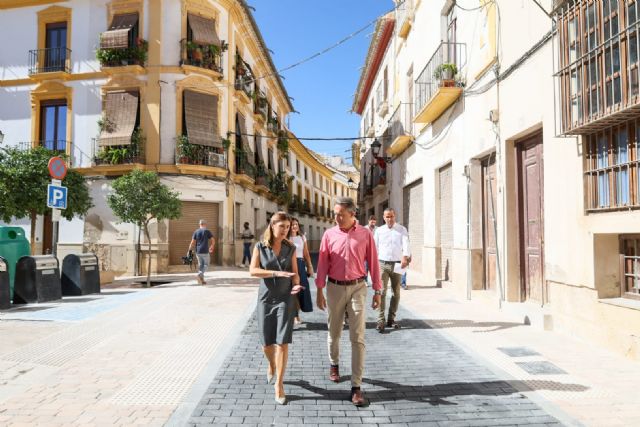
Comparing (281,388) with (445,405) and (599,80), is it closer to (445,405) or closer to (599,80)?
(445,405)

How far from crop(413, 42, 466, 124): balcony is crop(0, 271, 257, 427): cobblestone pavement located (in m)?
6.21

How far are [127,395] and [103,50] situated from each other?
16.7 m

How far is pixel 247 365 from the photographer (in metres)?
4.84

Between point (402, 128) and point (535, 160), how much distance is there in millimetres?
9464

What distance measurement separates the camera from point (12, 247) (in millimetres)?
8766

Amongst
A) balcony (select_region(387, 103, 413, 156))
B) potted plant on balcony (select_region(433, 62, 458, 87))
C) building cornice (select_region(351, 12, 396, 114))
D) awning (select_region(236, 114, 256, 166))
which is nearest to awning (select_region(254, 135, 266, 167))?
awning (select_region(236, 114, 256, 166))

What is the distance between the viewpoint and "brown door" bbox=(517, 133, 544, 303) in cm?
726

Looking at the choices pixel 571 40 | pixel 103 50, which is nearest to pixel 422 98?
pixel 571 40

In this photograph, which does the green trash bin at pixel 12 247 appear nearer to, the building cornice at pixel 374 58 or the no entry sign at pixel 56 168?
the no entry sign at pixel 56 168

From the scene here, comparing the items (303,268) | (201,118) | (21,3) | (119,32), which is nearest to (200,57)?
(201,118)

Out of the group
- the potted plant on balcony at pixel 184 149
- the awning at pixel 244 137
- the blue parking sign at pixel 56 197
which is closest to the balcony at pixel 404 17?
the awning at pixel 244 137

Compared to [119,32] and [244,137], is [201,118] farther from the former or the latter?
[119,32]

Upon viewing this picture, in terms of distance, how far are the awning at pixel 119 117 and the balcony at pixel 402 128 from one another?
9.63m

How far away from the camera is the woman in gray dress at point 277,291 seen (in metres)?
3.86
